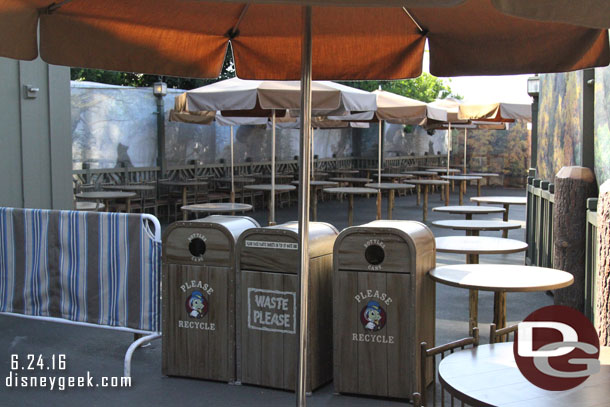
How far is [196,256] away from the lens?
4859mm

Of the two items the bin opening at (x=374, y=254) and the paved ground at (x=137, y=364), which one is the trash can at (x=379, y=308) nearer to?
the bin opening at (x=374, y=254)

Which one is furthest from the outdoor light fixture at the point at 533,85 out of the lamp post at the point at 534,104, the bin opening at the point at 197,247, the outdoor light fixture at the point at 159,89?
the outdoor light fixture at the point at 159,89

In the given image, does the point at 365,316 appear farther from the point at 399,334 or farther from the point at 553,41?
the point at 553,41

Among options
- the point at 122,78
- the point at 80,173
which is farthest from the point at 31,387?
the point at 122,78

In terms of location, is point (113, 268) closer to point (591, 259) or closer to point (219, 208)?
point (591, 259)

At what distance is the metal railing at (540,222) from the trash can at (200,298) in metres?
4.09

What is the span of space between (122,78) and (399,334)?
18573 mm

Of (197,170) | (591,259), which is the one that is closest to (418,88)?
(197,170)

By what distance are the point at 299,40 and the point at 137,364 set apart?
272cm

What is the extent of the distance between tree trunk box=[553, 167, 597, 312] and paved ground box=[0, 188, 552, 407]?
81 cm

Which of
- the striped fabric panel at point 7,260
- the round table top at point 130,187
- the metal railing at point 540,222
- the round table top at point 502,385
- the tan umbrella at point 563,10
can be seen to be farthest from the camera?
the round table top at point 130,187

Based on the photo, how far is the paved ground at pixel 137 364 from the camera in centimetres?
451

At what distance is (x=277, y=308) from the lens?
4648 mm

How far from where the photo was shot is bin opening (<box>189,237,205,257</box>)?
191 inches
